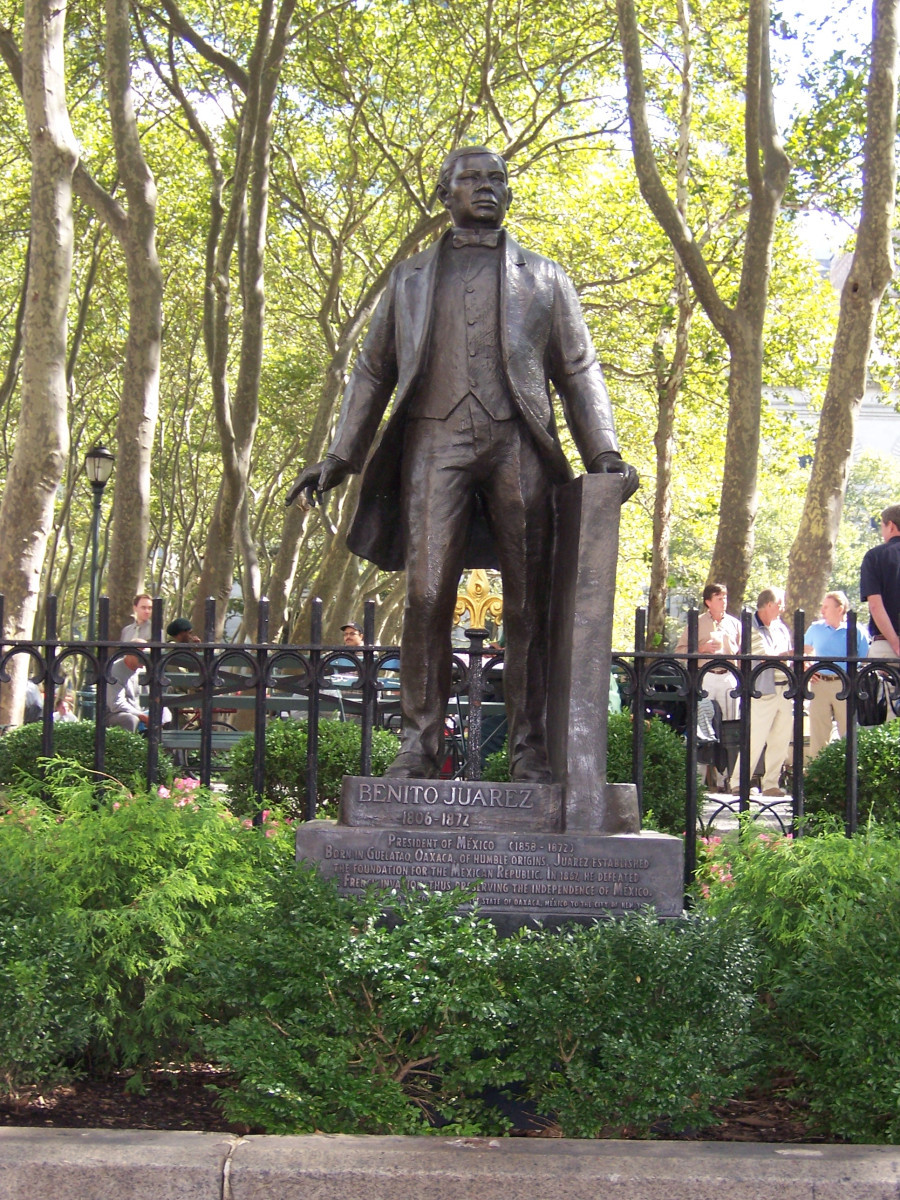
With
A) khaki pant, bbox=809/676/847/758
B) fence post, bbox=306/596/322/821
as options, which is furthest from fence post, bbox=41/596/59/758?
khaki pant, bbox=809/676/847/758

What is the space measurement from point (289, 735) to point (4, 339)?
27545 millimetres

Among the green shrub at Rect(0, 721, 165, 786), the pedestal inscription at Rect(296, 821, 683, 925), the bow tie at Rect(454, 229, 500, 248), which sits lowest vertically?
the pedestal inscription at Rect(296, 821, 683, 925)

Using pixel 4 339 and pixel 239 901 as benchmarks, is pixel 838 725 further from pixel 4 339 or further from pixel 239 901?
pixel 4 339

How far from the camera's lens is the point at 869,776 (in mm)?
7559

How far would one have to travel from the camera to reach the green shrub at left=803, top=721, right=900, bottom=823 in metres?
7.52

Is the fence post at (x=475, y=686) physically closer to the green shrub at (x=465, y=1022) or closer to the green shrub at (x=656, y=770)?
the green shrub at (x=656, y=770)

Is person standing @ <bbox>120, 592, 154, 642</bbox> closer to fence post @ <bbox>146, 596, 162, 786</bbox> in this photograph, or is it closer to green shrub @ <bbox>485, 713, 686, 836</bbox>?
green shrub @ <bbox>485, 713, 686, 836</bbox>

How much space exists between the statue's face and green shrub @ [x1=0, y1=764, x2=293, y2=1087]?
256 centimetres

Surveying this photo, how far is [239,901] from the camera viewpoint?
5.34m

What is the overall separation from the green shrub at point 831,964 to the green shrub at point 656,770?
2209mm

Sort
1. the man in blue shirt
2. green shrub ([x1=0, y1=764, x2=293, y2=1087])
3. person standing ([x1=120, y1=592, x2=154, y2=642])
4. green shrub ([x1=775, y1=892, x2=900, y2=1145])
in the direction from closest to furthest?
green shrub ([x1=775, y1=892, x2=900, y2=1145]), green shrub ([x1=0, y1=764, x2=293, y2=1087]), the man in blue shirt, person standing ([x1=120, y1=592, x2=154, y2=642])

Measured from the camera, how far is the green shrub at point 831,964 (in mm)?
4176

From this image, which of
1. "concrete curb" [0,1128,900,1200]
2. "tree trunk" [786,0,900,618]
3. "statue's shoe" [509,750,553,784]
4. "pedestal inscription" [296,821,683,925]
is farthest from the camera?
"tree trunk" [786,0,900,618]

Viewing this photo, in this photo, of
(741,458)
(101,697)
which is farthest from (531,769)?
Answer: (741,458)
